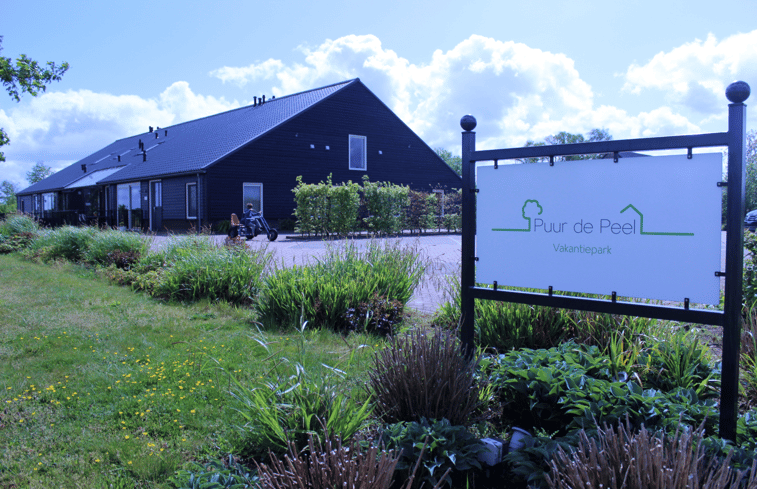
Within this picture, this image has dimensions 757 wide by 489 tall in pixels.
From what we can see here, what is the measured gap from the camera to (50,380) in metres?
4.05

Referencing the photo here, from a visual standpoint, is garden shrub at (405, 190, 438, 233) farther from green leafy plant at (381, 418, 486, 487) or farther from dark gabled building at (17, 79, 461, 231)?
green leafy plant at (381, 418, 486, 487)

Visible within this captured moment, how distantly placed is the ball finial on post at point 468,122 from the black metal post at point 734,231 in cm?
140

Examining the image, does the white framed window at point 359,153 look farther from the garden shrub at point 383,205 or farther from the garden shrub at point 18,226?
the garden shrub at point 18,226

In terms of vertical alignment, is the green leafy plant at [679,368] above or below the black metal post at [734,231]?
below

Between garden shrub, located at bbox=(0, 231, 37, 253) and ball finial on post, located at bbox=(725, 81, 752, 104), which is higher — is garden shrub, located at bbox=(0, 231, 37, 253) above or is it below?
below

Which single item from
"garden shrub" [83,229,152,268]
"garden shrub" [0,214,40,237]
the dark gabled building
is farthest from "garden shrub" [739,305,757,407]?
the dark gabled building

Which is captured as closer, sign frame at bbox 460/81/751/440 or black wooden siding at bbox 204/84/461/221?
sign frame at bbox 460/81/751/440

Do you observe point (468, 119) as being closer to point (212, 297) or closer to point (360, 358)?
point (360, 358)

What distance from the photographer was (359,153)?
28.9 meters

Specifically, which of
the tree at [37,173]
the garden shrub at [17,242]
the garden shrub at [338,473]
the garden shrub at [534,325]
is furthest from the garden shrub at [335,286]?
the tree at [37,173]

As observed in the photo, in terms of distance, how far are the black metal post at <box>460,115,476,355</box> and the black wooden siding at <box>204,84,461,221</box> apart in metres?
21.9

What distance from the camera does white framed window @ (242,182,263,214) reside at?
2498 centimetres

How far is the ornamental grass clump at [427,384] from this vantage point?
8.95 ft

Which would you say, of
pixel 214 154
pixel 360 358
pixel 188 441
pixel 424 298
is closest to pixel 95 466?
pixel 188 441
